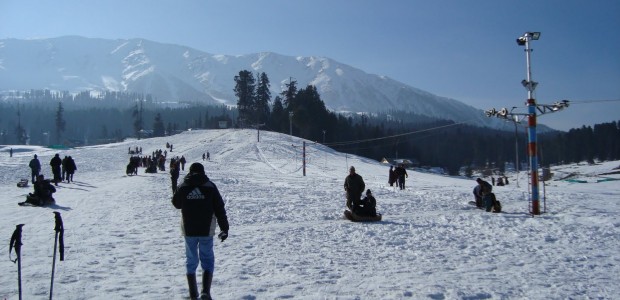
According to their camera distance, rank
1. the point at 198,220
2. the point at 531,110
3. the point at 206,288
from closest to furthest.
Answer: the point at 206,288 → the point at 198,220 → the point at 531,110

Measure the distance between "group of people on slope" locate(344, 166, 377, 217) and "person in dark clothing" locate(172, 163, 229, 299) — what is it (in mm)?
7634

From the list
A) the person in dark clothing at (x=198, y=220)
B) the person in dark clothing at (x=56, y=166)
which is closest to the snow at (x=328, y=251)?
the person in dark clothing at (x=198, y=220)

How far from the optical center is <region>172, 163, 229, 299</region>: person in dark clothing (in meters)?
6.06

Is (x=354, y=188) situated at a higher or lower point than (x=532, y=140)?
lower

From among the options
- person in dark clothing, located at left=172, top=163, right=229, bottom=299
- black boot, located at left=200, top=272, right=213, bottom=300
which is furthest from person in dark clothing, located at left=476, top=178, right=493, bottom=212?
black boot, located at left=200, top=272, right=213, bottom=300

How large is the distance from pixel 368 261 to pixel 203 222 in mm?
3588

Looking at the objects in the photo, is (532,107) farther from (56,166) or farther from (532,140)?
(56,166)

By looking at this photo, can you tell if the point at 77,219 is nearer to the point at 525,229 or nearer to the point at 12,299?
the point at 12,299

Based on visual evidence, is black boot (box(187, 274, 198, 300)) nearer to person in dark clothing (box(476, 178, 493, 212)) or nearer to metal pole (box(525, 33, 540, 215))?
person in dark clothing (box(476, 178, 493, 212))

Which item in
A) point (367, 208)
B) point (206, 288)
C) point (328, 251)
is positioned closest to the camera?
point (206, 288)

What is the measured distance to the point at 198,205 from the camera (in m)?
6.09

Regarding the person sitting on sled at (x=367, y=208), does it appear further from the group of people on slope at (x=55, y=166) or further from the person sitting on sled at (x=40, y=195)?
the group of people on slope at (x=55, y=166)

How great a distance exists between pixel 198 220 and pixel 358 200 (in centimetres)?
794

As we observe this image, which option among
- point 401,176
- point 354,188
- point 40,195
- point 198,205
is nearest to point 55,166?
point 40,195
